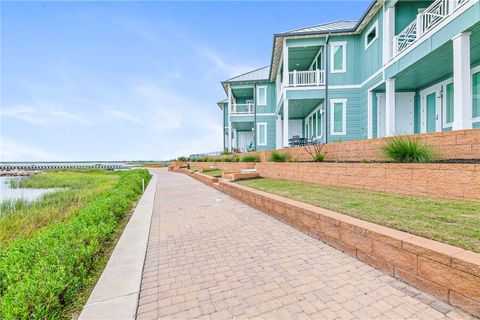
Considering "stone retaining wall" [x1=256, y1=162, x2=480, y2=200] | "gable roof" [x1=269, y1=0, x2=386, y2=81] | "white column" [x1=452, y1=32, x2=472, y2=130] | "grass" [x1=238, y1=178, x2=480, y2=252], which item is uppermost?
"gable roof" [x1=269, y1=0, x2=386, y2=81]

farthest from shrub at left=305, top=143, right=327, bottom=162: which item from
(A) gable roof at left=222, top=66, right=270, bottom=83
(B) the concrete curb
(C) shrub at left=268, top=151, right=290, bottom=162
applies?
(A) gable roof at left=222, top=66, right=270, bottom=83

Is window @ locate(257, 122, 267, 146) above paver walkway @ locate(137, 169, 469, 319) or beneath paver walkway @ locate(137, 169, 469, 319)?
above

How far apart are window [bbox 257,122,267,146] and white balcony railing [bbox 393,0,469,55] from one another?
1096cm

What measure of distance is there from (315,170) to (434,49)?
5480 mm

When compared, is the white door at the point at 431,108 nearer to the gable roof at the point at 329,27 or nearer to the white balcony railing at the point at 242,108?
the gable roof at the point at 329,27

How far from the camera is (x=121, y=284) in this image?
2641 millimetres

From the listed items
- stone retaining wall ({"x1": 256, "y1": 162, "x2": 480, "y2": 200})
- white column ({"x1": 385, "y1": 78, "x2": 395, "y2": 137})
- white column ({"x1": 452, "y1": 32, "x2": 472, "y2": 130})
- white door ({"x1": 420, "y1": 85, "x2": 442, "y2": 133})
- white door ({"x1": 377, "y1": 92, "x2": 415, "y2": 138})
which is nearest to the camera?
stone retaining wall ({"x1": 256, "y1": 162, "x2": 480, "y2": 200})

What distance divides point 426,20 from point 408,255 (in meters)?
9.77

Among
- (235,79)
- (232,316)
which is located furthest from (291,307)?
(235,79)

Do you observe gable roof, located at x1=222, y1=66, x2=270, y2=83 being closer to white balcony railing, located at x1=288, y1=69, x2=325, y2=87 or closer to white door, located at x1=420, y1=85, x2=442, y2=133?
white balcony railing, located at x1=288, y1=69, x2=325, y2=87

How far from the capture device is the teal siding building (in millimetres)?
6738

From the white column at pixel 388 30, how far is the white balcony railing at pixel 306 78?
341cm

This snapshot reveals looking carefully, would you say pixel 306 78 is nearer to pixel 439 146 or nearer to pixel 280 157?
pixel 280 157

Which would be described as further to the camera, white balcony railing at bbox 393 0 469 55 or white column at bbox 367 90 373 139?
white column at bbox 367 90 373 139
